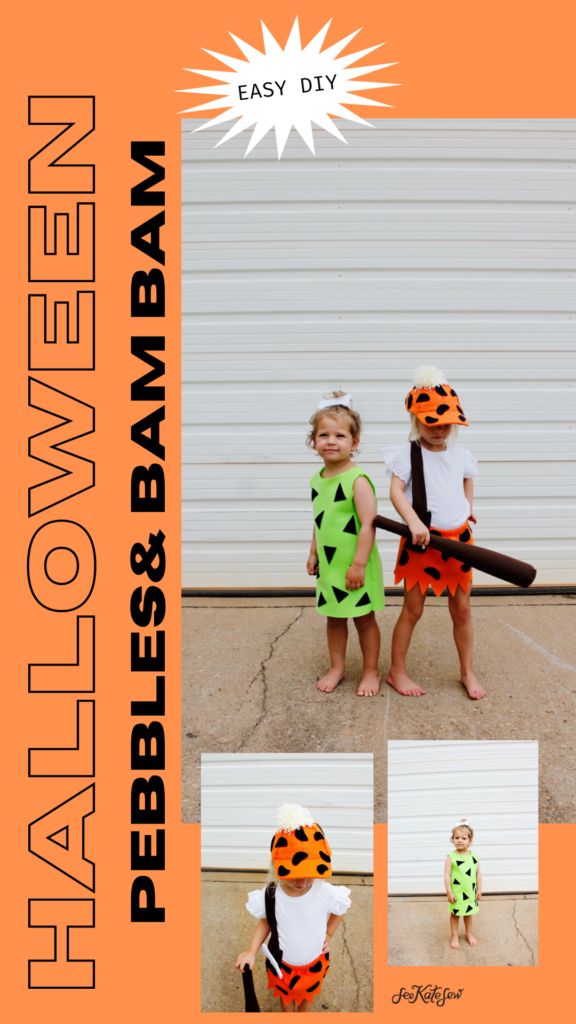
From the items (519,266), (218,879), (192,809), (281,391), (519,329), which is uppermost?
(519,266)

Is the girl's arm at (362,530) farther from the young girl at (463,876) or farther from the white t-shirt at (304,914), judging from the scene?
the white t-shirt at (304,914)

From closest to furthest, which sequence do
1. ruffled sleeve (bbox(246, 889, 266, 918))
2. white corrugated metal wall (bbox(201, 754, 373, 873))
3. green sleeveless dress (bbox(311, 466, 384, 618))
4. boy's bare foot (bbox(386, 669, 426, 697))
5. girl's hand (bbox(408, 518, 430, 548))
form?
1. ruffled sleeve (bbox(246, 889, 266, 918))
2. white corrugated metal wall (bbox(201, 754, 373, 873))
3. girl's hand (bbox(408, 518, 430, 548))
4. green sleeveless dress (bbox(311, 466, 384, 618))
5. boy's bare foot (bbox(386, 669, 426, 697))

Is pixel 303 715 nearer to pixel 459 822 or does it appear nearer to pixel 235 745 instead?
pixel 235 745

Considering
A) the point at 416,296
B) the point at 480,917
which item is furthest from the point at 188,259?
the point at 480,917

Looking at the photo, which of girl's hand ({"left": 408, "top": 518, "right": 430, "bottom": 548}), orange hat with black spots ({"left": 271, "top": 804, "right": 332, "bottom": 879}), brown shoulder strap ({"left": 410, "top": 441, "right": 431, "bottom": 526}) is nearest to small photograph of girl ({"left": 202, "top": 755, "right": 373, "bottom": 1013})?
orange hat with black spots ({"left": 271, "top": 804, "right": 332, "bottom": 879})

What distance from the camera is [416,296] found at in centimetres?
462

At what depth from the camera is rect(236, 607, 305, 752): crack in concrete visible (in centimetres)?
318

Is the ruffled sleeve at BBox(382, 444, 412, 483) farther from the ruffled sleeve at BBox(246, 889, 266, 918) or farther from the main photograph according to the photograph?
the ruffled sleeve at BBox(246, 889, 266, 918)

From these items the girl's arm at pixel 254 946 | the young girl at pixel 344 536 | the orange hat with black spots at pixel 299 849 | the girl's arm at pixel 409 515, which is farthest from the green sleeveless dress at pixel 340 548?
the girl's arm at pixel 254 946

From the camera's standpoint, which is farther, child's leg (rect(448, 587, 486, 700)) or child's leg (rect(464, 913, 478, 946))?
child's leg (rect(448, 587, 486, 700))

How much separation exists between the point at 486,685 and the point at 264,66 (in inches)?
109

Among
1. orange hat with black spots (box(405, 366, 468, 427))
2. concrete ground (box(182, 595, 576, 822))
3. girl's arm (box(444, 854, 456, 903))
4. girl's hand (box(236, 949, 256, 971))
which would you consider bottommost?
girl's hand (box(236, 949, 256, 971))

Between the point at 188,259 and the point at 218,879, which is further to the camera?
the point at 188,259

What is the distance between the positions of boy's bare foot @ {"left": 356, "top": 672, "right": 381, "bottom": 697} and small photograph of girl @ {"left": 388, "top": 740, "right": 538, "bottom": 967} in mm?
599
